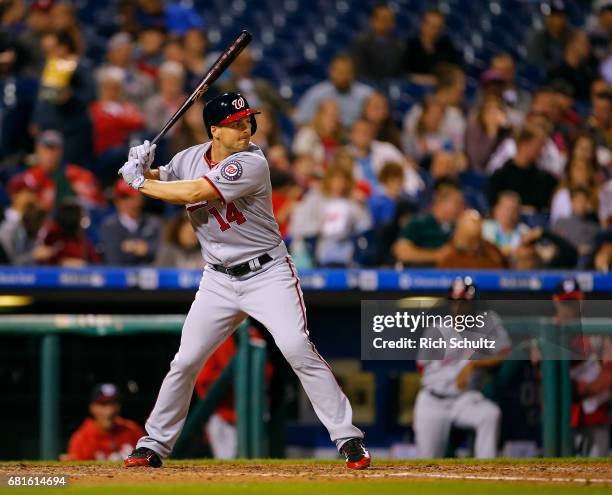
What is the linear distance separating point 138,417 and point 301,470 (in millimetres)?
2434

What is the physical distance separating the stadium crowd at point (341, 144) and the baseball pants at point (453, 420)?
1.18 metres

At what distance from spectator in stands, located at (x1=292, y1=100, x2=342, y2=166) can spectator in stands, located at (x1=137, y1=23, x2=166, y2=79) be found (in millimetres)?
1463

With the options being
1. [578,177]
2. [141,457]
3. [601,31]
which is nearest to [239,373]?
[141,457]

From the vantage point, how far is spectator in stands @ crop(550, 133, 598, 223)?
32.4 ft

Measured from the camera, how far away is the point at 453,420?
772cm

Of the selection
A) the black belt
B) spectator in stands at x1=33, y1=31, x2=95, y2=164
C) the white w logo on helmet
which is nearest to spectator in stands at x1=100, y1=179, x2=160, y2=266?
spectator in stands at x1=33, y1=31, x2=95, y2=164

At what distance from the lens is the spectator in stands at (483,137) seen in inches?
422

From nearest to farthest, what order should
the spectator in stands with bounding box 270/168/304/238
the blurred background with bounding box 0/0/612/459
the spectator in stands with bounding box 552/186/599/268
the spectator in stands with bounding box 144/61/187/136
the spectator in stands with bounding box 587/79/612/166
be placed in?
the blurred background with bounding box 0/0/612/459, the spectator in stands with bounding box 270/168/304/238, the spectator in stands with bounding box 552/186/599/268, the spectator in stands with bounding box 144/61/187/136, the spectator in stands with bounding box 587/79/612/166

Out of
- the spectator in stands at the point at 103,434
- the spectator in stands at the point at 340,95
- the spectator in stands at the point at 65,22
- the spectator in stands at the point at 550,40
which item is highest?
the spectator in stands at the point at 550,40

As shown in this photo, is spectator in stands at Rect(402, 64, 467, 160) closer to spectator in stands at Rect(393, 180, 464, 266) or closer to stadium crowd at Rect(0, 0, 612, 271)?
stadium crowd at Rect(0, 0, 612, 271)

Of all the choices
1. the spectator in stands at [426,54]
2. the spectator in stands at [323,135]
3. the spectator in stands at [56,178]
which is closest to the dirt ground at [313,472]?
the spectator in stands at [56,178]

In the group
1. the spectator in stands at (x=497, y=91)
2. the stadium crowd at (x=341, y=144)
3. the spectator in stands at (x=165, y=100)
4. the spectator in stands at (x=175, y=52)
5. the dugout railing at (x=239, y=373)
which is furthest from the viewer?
the spectator in stands at (x=497, y=91)

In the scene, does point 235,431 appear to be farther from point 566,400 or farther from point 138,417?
point 566,400

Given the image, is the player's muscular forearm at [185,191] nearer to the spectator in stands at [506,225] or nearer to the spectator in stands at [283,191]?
the spectator in stands at [283,191]
